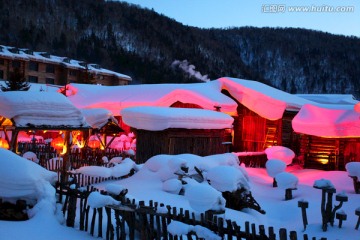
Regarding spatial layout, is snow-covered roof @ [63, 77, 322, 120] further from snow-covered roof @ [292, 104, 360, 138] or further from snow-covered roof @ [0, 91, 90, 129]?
snow-covered roof @ [0, 91, 90, 129]

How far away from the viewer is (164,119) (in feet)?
63.8

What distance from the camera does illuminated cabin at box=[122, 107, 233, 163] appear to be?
19.7 meters

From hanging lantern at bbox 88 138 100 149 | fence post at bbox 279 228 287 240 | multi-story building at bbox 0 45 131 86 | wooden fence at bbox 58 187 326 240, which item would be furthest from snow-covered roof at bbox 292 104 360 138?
multi-story building at bbox 0 45 131 86

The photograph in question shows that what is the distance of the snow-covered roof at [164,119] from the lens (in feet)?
64.1

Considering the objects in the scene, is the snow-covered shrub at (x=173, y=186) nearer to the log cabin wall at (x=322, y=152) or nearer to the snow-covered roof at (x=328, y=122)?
the snow-covered roof at (x=328, y=122)

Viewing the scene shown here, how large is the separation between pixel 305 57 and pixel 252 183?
404ft

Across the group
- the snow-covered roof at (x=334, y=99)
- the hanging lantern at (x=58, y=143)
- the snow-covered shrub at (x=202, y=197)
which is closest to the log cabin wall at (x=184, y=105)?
the snow-covered roof at (x=334, y=99)

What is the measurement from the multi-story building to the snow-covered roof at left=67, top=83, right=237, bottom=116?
919 inches

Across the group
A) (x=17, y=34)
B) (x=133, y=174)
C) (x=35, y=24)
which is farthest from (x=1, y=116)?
(x=35, y=24)

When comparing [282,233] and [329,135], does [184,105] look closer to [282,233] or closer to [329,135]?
[329,135]

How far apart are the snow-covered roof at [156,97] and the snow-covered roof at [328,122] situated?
5.81 metres

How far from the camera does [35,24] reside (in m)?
98.6

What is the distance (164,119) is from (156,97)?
9.76 meters

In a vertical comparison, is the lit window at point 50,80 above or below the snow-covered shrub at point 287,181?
above
